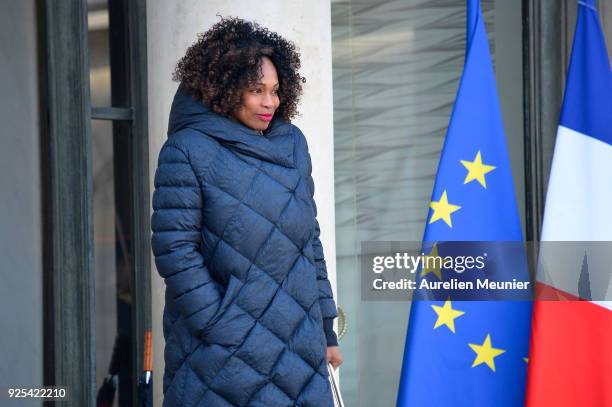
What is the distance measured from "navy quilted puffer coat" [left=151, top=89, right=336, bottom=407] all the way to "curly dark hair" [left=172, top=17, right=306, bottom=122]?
6 centimetres

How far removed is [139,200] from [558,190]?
164cm

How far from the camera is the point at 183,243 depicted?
3250 mm

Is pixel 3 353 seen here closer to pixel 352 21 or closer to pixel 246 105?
pixel 246 105

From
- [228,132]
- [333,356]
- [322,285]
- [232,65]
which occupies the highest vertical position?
[232,65]

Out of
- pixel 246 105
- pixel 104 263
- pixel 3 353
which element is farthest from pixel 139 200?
pixel 246 105

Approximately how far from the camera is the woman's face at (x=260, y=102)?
3.42m

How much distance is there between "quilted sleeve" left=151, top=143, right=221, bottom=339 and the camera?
10.6 feet

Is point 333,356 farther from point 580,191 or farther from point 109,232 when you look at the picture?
point 580,191

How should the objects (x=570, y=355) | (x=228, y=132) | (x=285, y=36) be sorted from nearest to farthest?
(x=228, y=132) → (x=570, y=355) → (x=285, y=36)

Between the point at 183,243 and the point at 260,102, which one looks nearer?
the point at 183,243

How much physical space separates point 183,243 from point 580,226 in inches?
70.2

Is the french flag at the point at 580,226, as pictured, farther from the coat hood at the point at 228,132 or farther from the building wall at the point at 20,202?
the building wall at the point at 20,202

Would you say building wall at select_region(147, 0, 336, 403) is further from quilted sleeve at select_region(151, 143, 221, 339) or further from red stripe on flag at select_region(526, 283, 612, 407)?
quilted sleeve at select_region(151, 143, 221, 339)

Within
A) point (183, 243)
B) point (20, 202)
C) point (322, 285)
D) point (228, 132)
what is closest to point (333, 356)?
point (322, 285)
